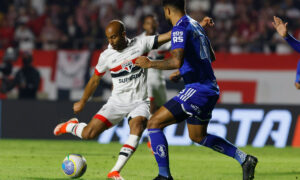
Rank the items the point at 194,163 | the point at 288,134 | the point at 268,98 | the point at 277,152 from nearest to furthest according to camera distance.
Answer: the point at 194,163
the point at 277,152
the point at 288,134
the point at 268,98

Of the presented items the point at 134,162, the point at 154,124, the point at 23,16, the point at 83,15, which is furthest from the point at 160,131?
the point at 23,16

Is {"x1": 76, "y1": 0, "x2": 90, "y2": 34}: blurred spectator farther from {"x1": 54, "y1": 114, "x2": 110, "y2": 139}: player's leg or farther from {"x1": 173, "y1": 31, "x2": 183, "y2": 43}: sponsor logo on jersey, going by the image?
{"x1": 173, "y1": 31, "x2": 183, "y2": 43}: sponsor logo on jersey

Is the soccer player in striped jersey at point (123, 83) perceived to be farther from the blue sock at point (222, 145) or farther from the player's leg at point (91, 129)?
the blue sock at point (222, 145)

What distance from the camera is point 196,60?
750cm

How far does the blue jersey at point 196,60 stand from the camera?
7.42 meters

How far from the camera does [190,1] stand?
62.1ft

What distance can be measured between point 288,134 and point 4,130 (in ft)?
20.7

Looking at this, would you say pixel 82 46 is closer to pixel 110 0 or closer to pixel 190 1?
pixel 110 0

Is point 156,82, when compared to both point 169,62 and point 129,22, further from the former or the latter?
point 129,22

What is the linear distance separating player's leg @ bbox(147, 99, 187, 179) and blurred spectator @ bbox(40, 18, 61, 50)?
11.5 meters

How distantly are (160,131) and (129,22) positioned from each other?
11628mm

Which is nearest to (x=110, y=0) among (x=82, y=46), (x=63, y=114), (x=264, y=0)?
A: (x=82, y=46)

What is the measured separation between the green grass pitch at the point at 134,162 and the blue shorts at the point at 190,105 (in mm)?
1251

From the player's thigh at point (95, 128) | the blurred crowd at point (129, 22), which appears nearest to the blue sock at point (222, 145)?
the player's thigh at point (95, 128)
